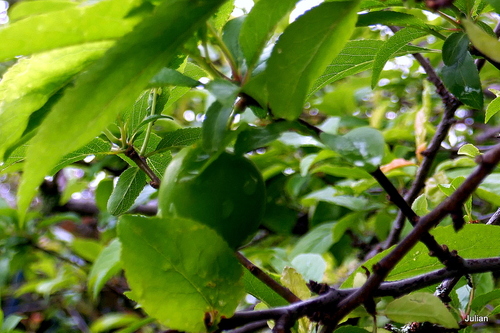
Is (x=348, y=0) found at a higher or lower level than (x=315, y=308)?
higher

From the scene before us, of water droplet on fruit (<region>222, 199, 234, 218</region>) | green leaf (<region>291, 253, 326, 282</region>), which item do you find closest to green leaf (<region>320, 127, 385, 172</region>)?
water droplet on fruit (<region>222, 199, 234, 218</region>)

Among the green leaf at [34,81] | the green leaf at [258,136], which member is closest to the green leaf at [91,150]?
the green leaf at [34,81]

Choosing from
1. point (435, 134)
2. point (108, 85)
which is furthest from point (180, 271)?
point (435, 134)

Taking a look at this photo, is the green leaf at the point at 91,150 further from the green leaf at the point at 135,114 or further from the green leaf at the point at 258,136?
the green leaf at the point at 258,136

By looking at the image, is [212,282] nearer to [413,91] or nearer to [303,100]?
[303,100]

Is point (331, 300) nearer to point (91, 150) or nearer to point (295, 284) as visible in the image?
point (295, 284)

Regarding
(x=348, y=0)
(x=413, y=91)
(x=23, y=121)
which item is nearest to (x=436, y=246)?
(x=348, y=0)

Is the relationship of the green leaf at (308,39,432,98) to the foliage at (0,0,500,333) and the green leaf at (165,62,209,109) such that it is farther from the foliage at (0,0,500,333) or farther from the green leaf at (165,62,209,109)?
the green leaf at (165,62,209,109)
